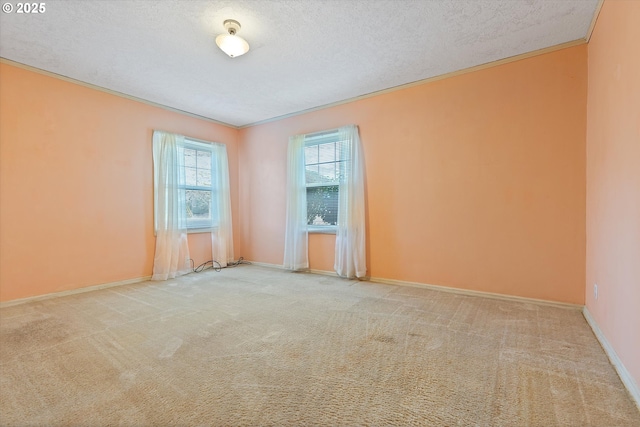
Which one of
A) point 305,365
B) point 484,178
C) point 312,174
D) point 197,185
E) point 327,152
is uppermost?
point 327,152

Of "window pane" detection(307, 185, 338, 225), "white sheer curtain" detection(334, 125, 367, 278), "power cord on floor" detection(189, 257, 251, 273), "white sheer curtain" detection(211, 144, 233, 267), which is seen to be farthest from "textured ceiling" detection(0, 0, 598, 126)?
"power cord on floor" detection(189, 257, 251, 273)

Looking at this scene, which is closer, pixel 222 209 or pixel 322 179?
pixel 322 179

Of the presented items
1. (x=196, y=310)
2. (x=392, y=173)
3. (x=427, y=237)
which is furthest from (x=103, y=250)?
(x=427, y=237)

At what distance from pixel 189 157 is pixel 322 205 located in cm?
238

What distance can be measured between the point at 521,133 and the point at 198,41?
345 cm

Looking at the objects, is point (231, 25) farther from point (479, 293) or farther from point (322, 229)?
point (479, 293)

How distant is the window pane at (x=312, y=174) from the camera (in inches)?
188

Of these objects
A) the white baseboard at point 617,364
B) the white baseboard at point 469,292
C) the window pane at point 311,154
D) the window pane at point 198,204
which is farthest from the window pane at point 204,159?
the white baseboard at point 617,364

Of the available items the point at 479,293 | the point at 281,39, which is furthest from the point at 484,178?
the point at 281,39

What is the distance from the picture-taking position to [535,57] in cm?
305

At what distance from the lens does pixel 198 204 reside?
16.5 feet

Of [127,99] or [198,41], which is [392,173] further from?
[127,99]

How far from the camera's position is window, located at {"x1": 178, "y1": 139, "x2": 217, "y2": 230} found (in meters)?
4.86

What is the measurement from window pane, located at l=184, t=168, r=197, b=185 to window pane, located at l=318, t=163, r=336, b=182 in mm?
2155
